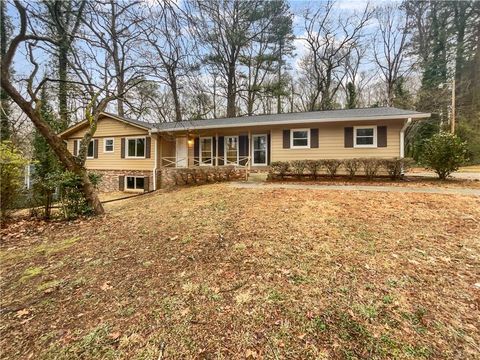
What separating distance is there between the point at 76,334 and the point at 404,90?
2800 centimetres

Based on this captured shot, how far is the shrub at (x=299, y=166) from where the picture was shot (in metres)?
10.5

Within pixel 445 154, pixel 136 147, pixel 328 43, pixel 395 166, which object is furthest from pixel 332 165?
pixel 328 43

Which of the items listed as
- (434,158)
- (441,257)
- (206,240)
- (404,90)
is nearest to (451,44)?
(404,90)

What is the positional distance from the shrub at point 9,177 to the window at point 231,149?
9.55m

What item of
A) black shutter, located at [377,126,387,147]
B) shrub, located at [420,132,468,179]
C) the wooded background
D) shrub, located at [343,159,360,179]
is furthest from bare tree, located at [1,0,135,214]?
shrub, located at [420,132,468,179]

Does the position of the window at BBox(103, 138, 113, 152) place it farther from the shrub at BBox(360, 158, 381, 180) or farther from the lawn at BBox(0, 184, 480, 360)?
the shrub at BBox(360, 158, 381, 180)

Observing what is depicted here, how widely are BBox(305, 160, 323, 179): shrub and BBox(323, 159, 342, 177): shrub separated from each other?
0.24 metres

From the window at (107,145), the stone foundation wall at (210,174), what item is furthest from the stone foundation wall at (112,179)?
the stone foundation wall at (210,174)

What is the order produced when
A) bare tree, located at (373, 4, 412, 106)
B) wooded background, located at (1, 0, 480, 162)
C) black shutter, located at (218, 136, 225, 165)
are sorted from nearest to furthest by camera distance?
black shutter, located at (218, 136, 225, 165) → wooded background, located at (1, 0, 480, 162) → bare tree, located at (373, 4, 412, 106)

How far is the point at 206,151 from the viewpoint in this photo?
1506cm

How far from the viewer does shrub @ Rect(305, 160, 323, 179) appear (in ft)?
34.0

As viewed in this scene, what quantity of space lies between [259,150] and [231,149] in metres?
1.70

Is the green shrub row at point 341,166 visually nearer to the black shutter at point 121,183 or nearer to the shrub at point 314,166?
the shrub at point 314,166

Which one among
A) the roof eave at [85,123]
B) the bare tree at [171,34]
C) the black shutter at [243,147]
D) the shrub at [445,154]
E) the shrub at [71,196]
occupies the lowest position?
the shrub at [71,196]
